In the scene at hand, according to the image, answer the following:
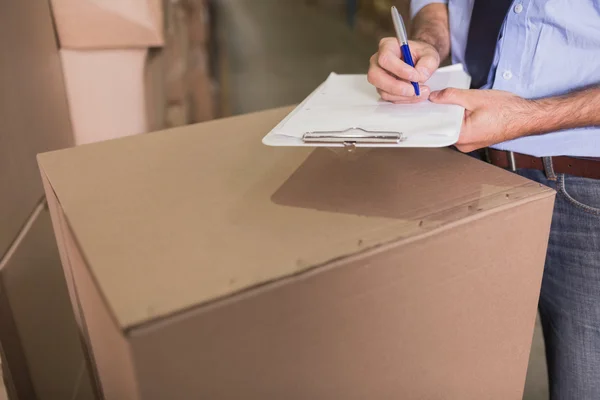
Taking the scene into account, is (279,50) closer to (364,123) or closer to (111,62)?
(111,62)

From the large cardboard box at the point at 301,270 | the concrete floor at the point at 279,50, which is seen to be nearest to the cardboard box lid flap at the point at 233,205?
the large cardboard box at the point at 301,270

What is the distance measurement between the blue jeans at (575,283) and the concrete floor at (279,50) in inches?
68.7

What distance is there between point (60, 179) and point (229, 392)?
0.32m

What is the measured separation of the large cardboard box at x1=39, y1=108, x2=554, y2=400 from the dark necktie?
0.55 ft

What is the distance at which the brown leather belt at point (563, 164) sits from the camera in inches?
25.7

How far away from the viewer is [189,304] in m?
0.37

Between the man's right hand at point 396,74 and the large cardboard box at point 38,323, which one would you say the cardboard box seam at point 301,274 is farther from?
the large cardboard box at point 38,323

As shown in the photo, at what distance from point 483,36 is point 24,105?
629mm

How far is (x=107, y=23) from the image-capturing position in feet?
2.98

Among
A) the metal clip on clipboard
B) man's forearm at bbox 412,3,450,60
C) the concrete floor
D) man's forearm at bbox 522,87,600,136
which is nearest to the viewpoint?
the metal clip on clipboard

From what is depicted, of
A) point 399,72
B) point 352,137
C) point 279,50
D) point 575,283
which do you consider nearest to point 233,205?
point 352,137

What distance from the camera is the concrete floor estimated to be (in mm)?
2662

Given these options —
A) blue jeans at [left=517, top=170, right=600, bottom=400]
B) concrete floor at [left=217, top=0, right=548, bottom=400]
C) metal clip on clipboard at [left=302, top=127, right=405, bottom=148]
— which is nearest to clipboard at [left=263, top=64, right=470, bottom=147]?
metal clip on clipboard at [left=302, top=127, right=405, bottom=148]

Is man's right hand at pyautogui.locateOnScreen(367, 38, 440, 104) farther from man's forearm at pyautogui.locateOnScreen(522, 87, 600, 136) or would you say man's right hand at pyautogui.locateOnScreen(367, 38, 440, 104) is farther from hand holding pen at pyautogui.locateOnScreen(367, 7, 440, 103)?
man's forearm at pyautogui.locateOnScreen(522, 87, 600, 136)
